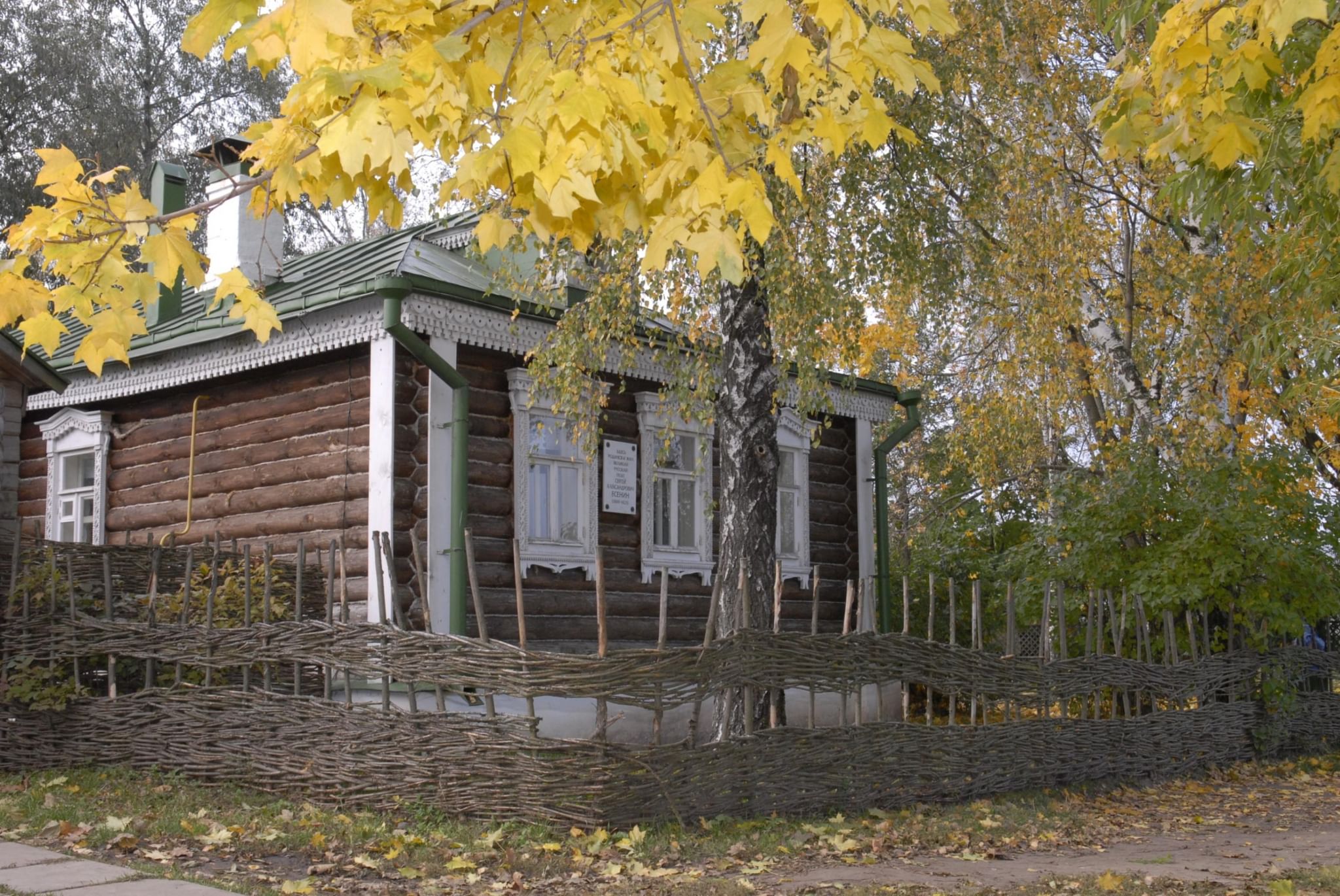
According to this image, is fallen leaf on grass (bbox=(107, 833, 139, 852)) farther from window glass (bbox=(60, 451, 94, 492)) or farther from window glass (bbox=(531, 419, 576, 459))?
window glass (bbox=(60, 451, 94, 492))

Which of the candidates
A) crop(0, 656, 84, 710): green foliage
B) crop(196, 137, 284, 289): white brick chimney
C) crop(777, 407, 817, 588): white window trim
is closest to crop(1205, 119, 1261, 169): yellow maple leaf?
crop(777, 407, 817, 588): white window trim

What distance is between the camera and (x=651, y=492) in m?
13.7

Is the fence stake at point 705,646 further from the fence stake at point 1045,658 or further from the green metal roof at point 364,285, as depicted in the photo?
the green metal roof at point 364,285

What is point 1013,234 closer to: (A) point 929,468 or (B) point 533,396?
(B) point 533,396

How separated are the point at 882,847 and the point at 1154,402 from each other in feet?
37.0

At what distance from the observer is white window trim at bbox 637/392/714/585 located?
13562 millimetres

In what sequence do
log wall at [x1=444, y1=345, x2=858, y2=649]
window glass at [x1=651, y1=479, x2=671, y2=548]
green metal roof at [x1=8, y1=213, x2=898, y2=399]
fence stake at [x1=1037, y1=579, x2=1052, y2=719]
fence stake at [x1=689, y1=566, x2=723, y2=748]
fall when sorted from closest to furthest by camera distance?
fence stake at [x1=689, y1=566, x2=723, y2=748] → fence stake at [x1=1037, y1=579, x2=1052, y2=719] → green metal roof at [x1=8, y1=213, x2=898, y2=399] → log wall at [x1=444, y1=345, x2=858, y2=649] → window glass at [x1=651, y1=479, x2=671, y2=548]

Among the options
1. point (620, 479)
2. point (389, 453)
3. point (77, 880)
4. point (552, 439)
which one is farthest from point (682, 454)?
point (77, 880)

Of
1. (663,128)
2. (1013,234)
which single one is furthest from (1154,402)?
(663,128)

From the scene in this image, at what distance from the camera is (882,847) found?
795 centimetres

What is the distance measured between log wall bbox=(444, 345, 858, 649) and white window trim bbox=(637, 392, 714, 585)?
9 centimetres

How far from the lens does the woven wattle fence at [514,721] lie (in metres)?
7.90

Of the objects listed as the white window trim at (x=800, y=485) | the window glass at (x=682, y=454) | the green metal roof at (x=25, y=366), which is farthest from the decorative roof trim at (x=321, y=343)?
the white window trim at (x=800, y=485)

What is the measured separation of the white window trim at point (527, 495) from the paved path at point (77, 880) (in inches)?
227
